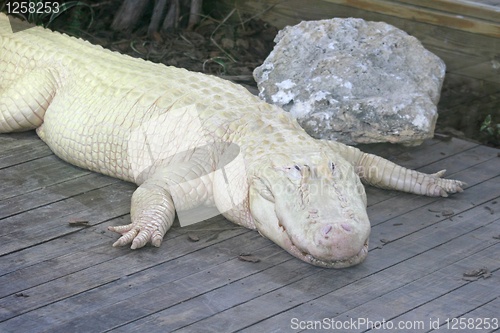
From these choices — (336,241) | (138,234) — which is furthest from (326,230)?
(138,234)

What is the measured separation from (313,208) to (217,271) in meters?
0.55

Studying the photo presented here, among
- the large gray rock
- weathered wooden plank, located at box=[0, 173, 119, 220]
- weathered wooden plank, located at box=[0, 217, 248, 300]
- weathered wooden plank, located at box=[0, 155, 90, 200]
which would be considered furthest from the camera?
the large gray rock

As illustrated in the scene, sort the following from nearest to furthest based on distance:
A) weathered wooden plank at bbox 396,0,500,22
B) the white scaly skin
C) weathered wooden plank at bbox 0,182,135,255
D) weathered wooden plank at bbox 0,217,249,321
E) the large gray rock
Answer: weathered wooden plank at bbox 0,217,249,321 → the white scaly skin → weathered wooden plank at bbox 0,182,135,255 → the large gray rock → weathered wooden plank at bbox 396,0,500,22

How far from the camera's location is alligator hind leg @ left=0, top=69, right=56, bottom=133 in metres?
3.95

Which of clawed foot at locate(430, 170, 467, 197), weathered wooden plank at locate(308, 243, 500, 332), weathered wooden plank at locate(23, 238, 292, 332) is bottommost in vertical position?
weathered wooden plank at locate(23, 238, 292, 332)

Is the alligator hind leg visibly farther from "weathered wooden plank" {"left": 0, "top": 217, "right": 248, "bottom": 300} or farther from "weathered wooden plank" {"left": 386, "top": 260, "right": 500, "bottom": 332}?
"weathered wooden plank" {"left": 386, "top": 260, "right": 500, "bottom": 332}

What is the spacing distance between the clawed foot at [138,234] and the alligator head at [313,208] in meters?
0.51

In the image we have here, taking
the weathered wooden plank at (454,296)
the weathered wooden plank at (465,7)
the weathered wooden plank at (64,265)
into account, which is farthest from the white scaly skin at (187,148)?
the weathered wooden plank at (465,7)

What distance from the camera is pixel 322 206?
2.62m

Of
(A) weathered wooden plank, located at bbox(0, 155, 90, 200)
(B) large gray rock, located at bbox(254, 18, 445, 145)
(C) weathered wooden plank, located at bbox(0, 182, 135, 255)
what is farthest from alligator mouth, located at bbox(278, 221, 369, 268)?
(A) weathered wooden plank, located at bbox(0, 155, 90, 200)

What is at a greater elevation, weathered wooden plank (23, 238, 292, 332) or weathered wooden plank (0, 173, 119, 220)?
weathered wooden plank (23, 238, 292, 332)

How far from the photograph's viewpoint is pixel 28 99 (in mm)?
3965

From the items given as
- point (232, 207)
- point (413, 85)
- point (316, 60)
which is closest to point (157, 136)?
point (232, 207)

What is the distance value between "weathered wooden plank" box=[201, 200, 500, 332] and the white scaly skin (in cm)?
12
